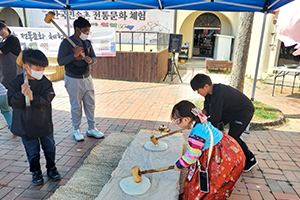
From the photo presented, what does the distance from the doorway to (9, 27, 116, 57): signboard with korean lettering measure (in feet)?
26.6

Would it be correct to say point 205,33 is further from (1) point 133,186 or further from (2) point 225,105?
(1) point 133,186

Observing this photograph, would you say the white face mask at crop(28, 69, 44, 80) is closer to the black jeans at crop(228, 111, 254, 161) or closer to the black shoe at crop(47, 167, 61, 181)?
the black shoe at crop(47, 167, 61, 181)

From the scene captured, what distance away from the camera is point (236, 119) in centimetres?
280

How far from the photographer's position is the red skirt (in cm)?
194

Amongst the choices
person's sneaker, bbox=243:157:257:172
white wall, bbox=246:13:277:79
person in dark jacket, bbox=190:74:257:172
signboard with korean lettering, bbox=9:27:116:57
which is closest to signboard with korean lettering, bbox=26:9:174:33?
signboard with korean lettering, bbox=9:27:116:57

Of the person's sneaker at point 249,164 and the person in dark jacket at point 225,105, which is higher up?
the person in dark jacket at point 225,105

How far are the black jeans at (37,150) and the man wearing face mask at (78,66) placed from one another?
1.00 metres

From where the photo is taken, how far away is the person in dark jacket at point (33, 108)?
2250mm

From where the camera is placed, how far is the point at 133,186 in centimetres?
225

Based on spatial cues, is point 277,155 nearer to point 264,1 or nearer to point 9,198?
point 264,1

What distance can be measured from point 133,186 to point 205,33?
1516 centimetres

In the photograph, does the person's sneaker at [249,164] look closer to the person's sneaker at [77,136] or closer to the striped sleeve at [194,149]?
Answer: the striped sleeve at [194,149]

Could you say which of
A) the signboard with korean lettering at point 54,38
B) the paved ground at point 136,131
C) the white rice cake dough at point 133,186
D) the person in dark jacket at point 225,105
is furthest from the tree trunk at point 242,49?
the signboard with korean lettering at point 54,38

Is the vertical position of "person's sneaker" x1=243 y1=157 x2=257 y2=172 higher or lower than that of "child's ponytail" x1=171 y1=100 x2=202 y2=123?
lower
